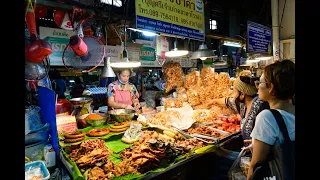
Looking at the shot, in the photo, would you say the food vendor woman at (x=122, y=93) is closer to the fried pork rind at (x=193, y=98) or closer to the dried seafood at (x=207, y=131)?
the fried pork rind at (x=193, y=98)

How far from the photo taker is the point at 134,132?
10.1 feet

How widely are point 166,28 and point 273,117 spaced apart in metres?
2.17

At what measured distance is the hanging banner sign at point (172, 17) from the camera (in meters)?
3.00

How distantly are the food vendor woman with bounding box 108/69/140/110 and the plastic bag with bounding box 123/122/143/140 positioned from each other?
2.08m

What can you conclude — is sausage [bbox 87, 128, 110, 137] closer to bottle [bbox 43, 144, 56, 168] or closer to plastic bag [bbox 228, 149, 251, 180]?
bottle [bbox 43, 144, 56, 168]

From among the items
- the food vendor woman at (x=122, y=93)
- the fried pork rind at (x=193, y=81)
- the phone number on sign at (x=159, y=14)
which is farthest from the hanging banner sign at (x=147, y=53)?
the phone number on sign at (x=159, y=14)

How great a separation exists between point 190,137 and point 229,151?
2.16 ft

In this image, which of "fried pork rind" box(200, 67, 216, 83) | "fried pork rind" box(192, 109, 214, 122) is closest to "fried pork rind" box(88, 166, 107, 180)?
"fried pork rind" box(192, 109, 214, 122)

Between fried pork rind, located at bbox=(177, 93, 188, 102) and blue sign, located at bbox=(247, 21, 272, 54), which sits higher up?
blue sign, located at bbox=(247, 21, 272, 54)

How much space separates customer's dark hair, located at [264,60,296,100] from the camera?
5.73 ft

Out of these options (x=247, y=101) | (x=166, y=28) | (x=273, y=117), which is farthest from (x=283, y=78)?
(x=166, y=28)
